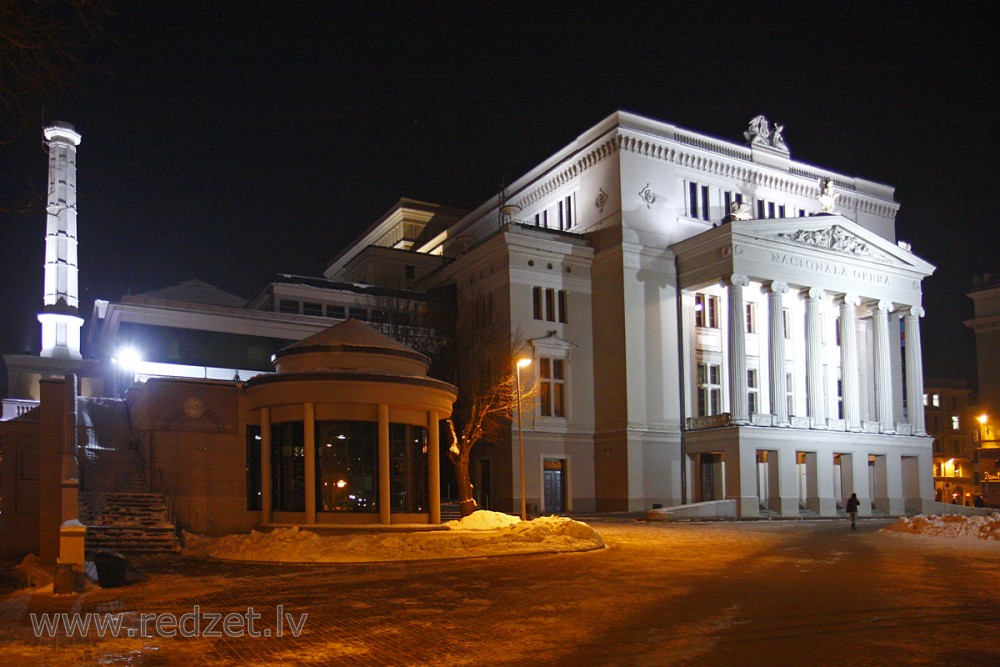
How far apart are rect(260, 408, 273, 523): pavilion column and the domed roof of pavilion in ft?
6.21

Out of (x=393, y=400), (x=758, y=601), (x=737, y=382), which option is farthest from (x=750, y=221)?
(x=758, y=601)

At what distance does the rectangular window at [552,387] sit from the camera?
177ft

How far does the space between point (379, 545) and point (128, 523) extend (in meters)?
7.75

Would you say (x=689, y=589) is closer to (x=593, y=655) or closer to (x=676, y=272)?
(x=593, y=655)

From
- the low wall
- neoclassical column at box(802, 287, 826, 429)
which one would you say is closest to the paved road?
the low wall

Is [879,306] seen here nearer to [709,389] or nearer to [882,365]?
[882,365]

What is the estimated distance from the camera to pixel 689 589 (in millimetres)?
17594

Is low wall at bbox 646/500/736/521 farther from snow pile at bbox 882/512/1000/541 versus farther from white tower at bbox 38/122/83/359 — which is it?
white tower at bbox 38/122/83/359

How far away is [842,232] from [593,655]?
170 ft

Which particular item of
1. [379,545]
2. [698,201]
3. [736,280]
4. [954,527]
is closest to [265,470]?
[379,545]

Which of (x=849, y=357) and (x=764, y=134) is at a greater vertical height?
(x=764, y=134)

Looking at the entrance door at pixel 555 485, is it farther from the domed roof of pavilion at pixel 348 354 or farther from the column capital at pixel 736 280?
the domed roof of pavilion at pixel 348 354

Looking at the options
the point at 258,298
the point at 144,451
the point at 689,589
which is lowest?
the point at 689,589

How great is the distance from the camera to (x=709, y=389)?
5719cm
